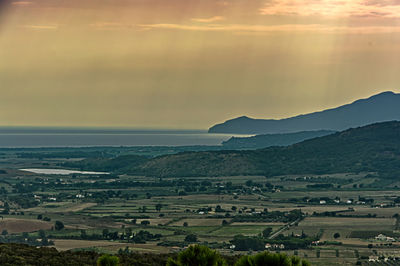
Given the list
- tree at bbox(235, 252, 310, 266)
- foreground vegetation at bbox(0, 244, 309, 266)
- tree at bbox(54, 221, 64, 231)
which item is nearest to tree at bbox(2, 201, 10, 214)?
tree at bbox(54, 221, 64, 231)

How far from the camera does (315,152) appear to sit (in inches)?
5876

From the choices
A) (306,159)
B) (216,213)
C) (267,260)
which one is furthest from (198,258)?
(306,159)

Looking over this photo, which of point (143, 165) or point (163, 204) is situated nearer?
point (163, 204)

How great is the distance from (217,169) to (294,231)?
241 ft

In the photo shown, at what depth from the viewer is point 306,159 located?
5714 inches

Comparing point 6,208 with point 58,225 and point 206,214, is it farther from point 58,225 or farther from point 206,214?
point 206,214

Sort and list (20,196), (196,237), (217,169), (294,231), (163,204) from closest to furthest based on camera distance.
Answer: (196,237), (294,231), (163,204), (20,196), (217,169)

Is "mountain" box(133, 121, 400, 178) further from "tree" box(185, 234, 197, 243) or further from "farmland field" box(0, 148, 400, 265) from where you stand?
"tree" box(185, 234, 197, 243)

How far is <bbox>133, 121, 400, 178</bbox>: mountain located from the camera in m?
136

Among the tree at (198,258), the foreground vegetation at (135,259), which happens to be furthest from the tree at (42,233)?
the tree at (198,258)

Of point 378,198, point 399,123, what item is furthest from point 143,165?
point 378,198

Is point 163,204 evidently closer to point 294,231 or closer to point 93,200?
point 93,200

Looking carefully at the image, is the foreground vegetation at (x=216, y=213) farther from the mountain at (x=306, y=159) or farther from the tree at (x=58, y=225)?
the mountain at (x=306, y=159)

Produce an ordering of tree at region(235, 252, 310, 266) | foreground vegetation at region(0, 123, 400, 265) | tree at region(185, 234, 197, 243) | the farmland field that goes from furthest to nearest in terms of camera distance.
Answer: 1. tree at region(185, 234, 197, 243)
2. the farmland field
3. foreground vegetation at region(0, 123, 400, 265)
4. tree at region(235, 252, 310, 266)
